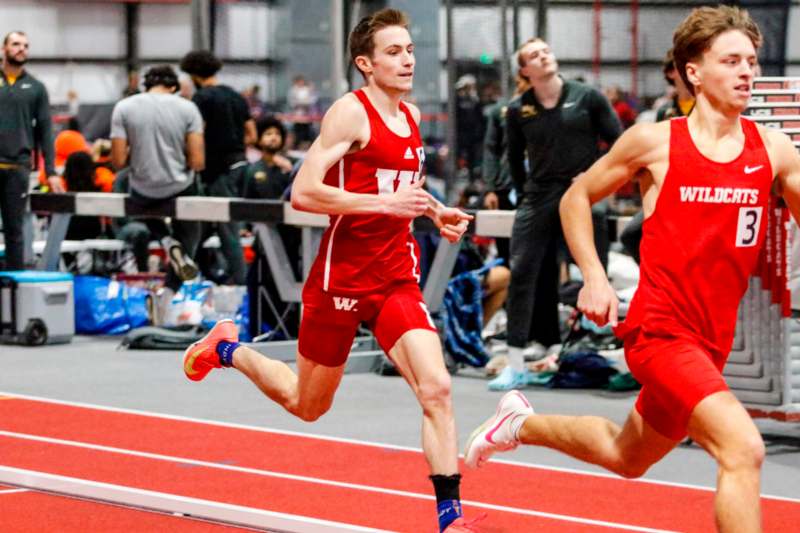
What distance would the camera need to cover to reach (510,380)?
389 inches

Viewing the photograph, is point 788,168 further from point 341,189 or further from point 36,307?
point 36,307

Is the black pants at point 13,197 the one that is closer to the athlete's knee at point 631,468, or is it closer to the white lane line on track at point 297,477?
the white lane line on track at point 297,477

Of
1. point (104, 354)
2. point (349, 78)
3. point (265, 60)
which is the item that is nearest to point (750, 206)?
point (104, 354)

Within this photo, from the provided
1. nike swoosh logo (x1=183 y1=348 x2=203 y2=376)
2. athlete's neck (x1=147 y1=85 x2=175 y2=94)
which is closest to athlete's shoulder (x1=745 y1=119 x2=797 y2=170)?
nike swoosh logo (x1=183 y1=348 x2=203 y2=376)

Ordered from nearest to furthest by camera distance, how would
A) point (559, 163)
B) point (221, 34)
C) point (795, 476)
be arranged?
1. point (795, 476)
2. point (559, 163)
3. point (221, 34)

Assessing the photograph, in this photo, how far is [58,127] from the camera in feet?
81.6

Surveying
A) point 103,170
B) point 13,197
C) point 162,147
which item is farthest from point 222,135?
→ point 103,170

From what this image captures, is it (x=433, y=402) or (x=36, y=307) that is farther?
(x=36, y=307)

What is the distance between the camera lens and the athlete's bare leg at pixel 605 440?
5.08 metres

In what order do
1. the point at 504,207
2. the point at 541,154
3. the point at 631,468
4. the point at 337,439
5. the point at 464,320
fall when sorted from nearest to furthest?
the point at 631,468
the point at 337,439
the point at 541,154
the point at 464,320
the point at 504,207

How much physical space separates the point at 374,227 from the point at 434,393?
0.69m

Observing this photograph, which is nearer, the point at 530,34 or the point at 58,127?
the point at 530,34

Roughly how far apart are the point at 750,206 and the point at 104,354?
7467 millimetres

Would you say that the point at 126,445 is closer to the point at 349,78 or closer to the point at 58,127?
the point at 349,78
